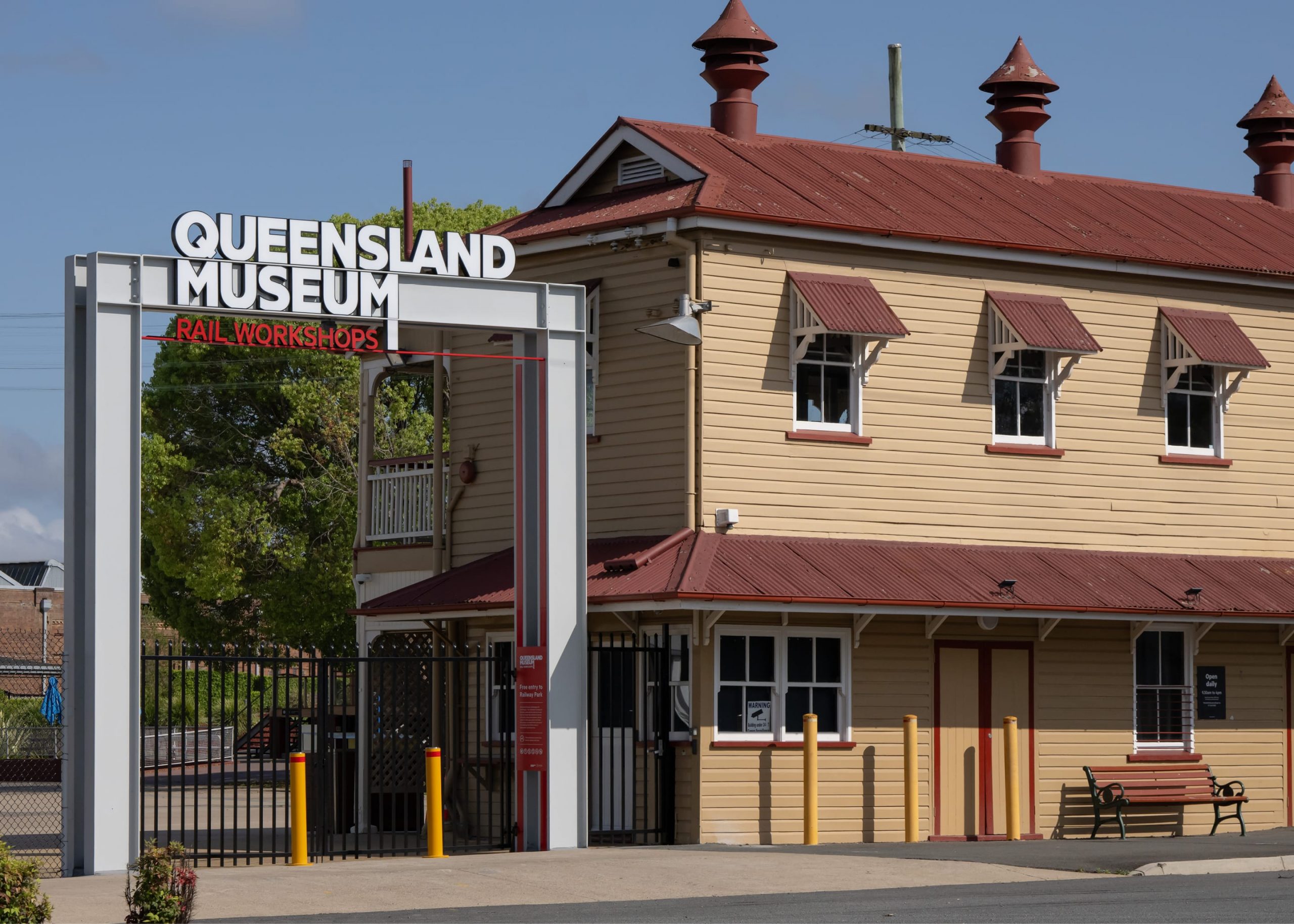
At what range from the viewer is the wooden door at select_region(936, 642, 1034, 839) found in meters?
21.6

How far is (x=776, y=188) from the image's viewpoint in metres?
22.4

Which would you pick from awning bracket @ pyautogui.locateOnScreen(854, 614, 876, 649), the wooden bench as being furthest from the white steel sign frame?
the wooden bench

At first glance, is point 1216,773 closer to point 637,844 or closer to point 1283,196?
point 637,844

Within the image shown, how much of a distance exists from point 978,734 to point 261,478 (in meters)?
25.8

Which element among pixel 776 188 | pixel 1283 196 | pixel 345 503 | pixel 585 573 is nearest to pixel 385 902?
pixel 585 573

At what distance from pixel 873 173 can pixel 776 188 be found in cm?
227

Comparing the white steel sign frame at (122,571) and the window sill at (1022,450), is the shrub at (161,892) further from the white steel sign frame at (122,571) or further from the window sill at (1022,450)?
the window sill at (1022,450)

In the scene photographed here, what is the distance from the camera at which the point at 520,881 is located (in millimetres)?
16031

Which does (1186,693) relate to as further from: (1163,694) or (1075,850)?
(1075,850)

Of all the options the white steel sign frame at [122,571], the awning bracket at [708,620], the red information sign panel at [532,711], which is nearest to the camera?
the white steel sign frame at [122,571]

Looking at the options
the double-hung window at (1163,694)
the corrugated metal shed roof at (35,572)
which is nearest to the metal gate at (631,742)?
the double-hung window at (1163,694)

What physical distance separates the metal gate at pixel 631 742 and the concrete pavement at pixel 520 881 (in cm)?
166

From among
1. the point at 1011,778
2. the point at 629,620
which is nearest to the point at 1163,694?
the point at 1011,778

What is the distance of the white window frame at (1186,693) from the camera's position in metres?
22.8
